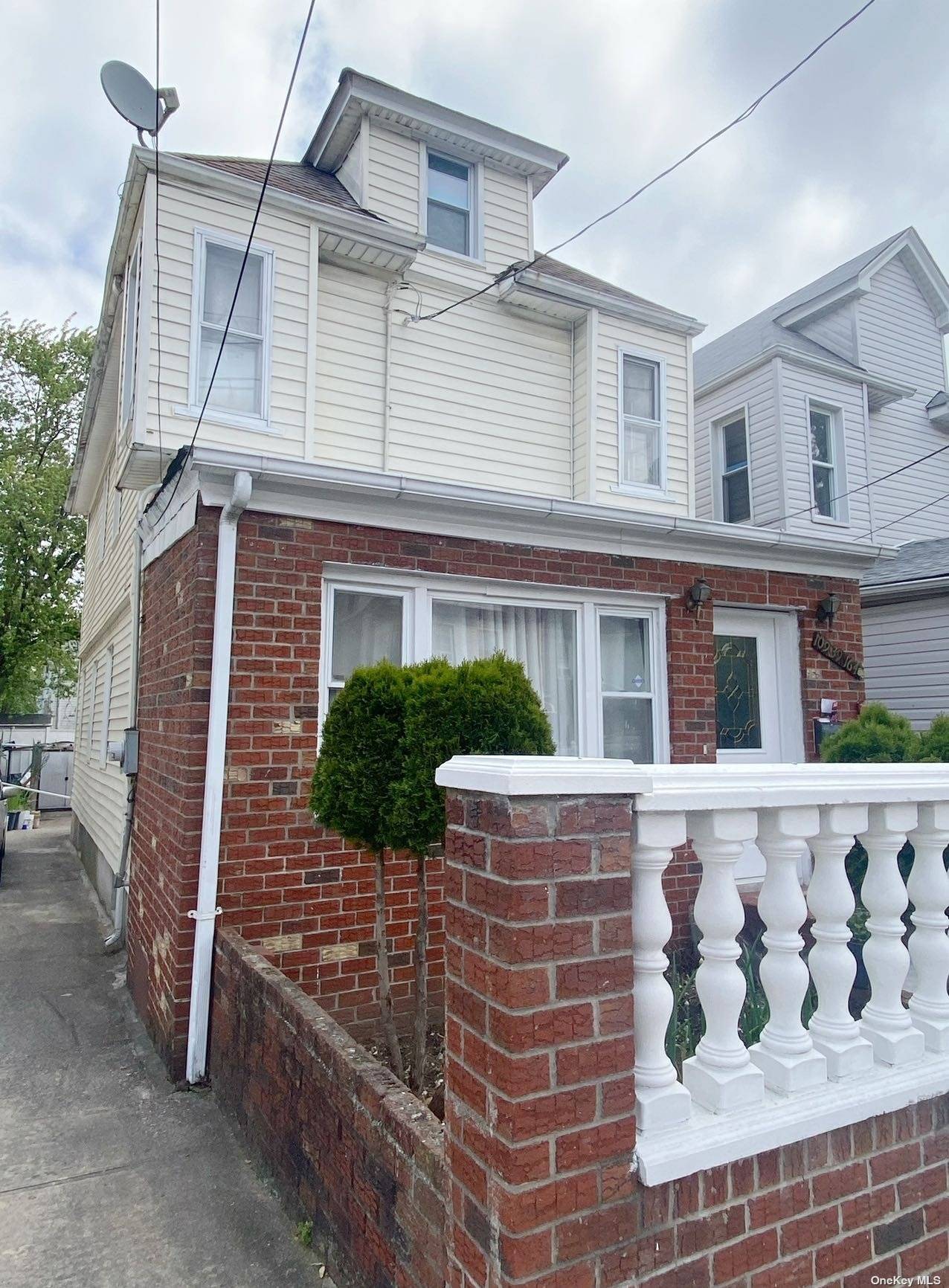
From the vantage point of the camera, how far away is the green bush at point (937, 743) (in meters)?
4.55

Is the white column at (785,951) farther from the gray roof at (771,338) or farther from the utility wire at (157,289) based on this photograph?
the gray roof at (771,338)

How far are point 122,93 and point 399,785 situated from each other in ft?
18.1

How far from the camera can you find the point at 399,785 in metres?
2.85

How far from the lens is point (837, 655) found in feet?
19.8

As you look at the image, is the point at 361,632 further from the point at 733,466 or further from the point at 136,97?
the point at 733,466

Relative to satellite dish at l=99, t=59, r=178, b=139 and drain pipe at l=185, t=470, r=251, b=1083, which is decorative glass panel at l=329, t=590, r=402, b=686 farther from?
satellite dish at l=99, t=59, r=178, b=139

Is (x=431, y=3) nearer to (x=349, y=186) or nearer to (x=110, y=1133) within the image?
(x=349, y=186)

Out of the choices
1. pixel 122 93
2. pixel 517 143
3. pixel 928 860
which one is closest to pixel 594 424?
pixel 517 143

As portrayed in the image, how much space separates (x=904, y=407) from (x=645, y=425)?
22.9 feet

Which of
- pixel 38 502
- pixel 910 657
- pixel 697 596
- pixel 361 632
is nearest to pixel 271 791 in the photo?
pixel 361 632

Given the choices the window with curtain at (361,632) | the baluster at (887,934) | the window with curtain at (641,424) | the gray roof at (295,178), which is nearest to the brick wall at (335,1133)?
the baluster at (887,934)

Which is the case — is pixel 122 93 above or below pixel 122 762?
above

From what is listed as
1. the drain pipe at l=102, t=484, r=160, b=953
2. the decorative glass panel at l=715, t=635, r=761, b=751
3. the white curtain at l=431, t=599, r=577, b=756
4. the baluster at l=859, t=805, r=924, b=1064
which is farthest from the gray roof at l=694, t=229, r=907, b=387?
the baluster at l=859, t=805, r=924, b=1064

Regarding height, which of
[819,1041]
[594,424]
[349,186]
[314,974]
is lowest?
[314,974]
